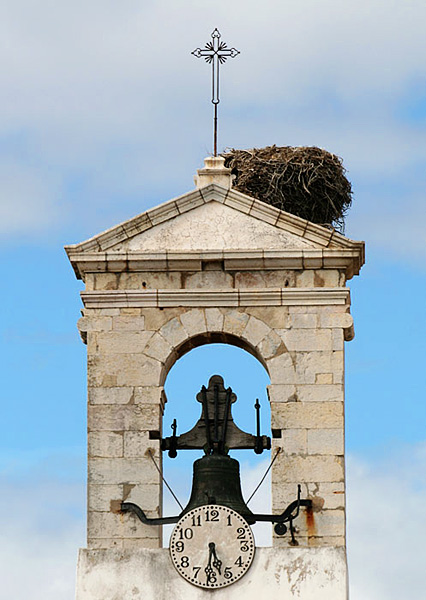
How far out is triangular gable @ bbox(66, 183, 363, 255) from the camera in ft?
75.5

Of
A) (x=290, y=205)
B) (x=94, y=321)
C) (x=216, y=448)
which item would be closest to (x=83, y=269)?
(x=94, y=321)

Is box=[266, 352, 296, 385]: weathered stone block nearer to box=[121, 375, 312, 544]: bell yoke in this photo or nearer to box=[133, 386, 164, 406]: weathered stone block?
box=[121, 375, 312, 544]: bell yoke

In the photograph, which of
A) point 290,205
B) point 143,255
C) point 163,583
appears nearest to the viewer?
point 163,583

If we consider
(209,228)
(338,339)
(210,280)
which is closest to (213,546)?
(338,339)

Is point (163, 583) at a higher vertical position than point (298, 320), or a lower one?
lower

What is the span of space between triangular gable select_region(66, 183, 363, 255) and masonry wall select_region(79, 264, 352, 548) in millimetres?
241

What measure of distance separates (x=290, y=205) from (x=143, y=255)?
3.83 m

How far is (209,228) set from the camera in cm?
2311

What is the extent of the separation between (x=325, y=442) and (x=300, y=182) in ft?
15.0

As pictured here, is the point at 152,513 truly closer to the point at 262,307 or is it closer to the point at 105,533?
the point at 105,533

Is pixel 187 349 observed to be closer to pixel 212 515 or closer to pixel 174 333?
pixel 174 333

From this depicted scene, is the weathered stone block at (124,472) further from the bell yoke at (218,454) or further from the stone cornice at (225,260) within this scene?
the stone cornice at (225,260)

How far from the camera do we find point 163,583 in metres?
21.5

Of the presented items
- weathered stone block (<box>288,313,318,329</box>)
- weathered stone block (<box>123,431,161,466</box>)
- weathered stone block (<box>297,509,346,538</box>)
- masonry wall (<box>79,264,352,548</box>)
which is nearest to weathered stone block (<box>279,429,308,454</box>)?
masonry wall (<box>79,264,352,548</box>)
